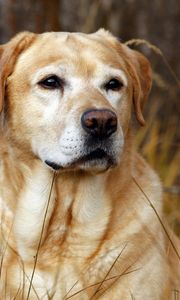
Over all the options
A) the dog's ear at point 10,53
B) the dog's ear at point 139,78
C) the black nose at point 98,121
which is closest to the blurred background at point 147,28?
the dog's ear at point 139,78

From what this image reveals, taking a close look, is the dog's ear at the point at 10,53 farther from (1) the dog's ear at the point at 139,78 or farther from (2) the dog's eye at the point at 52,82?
(1) the dog's ear at the point at 139,78

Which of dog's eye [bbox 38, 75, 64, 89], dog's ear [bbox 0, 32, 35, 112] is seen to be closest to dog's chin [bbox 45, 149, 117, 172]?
dog's eye [bbox 38, 75, 64, 89]

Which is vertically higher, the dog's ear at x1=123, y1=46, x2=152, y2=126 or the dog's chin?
the dog's ear at x1=123, y1=46, x2=152, y2=126

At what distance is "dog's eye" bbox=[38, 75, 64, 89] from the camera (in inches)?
196

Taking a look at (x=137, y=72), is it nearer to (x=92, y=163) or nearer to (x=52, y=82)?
(x=52, y=82)

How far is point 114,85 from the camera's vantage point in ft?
16.9

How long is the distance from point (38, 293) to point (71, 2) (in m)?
7.79

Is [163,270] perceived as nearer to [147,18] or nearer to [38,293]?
[38,293]

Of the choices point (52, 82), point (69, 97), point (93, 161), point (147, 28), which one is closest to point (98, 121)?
point (93, 161)

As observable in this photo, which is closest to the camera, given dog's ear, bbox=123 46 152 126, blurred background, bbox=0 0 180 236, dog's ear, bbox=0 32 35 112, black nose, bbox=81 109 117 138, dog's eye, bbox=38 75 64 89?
black nose, bbox=81 109 117 138

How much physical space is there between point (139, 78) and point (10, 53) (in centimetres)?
81

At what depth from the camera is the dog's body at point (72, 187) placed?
4836mm

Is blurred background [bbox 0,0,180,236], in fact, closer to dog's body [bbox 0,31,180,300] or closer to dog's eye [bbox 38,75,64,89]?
dog's body [bbox 0,31,180,300]

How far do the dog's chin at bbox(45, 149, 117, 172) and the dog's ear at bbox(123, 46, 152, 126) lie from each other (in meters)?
0.59
